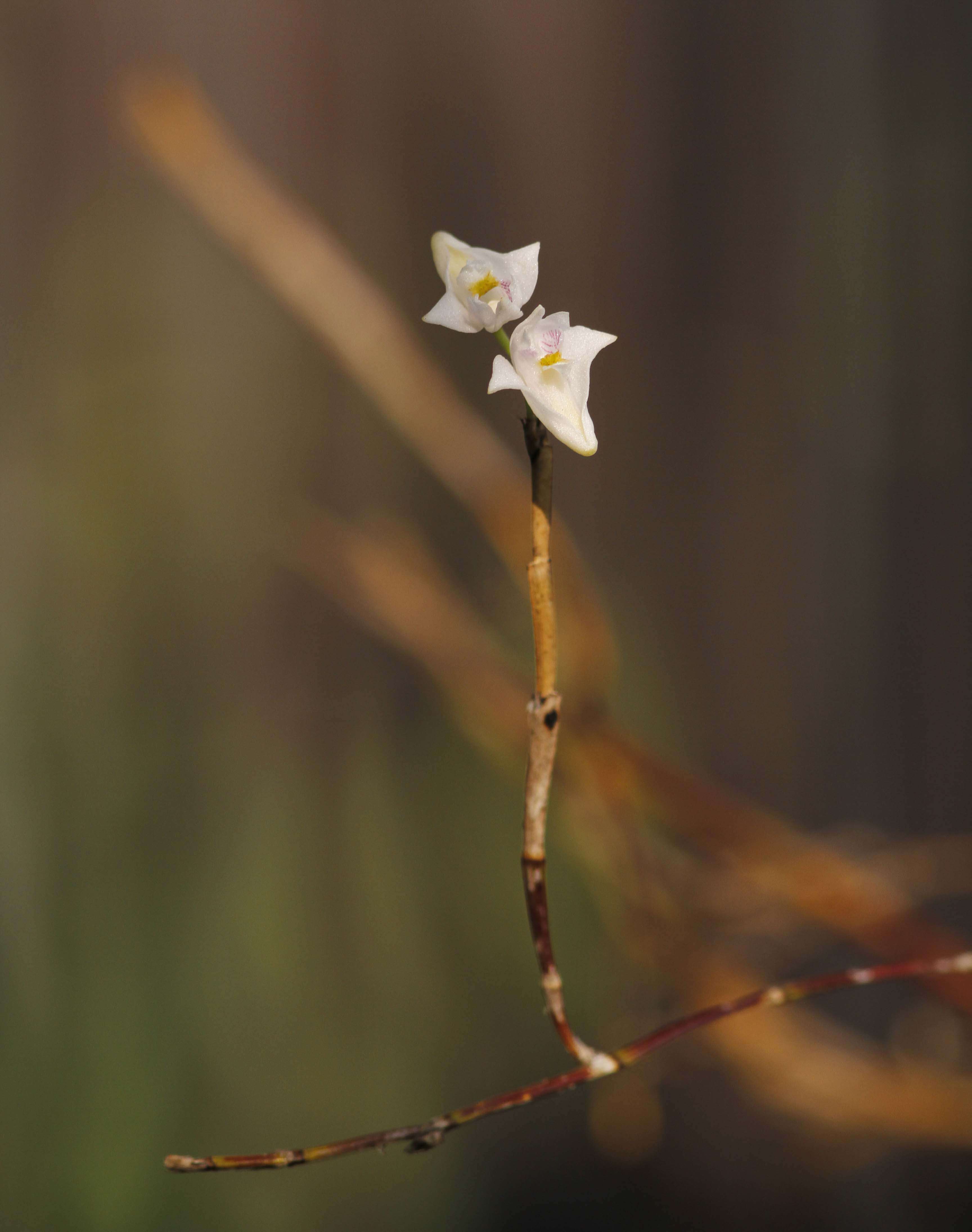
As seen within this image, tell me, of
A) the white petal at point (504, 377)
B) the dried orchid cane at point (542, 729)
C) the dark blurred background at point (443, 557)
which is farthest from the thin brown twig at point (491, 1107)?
the dark blurred background at point (443, 557)

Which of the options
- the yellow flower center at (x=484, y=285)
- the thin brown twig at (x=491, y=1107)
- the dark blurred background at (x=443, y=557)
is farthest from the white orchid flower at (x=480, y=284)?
the dark blurred background at (x=443, y=557)

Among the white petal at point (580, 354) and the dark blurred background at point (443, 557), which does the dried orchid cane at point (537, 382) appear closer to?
the white petal at point (580, 354)

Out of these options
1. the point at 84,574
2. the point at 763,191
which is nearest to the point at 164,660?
the point at 84,574

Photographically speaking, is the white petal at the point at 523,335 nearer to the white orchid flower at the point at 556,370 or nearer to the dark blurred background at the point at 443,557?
the white orchid flower at the point at 556,370

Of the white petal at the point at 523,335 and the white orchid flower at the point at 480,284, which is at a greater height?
the white orchid flower at the point at 480,284

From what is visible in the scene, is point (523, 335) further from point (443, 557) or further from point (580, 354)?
point (443, 557)

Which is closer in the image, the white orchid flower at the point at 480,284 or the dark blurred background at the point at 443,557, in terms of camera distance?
the white orchid flower at the point at 480,284

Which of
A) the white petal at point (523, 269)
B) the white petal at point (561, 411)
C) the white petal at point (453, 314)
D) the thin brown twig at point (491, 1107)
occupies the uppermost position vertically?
the white petal at point (523, 269)

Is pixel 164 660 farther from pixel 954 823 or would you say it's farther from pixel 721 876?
pixel 954 823
